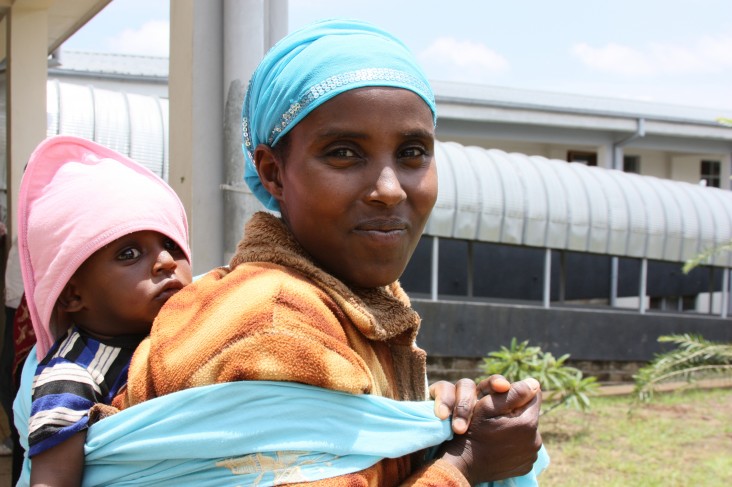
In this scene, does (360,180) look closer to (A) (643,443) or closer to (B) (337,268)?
(B) (337,268)

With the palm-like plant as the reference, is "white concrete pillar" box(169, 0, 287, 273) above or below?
above

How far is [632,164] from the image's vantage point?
22922mm

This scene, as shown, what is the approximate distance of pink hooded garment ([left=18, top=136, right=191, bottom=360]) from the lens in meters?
1.52

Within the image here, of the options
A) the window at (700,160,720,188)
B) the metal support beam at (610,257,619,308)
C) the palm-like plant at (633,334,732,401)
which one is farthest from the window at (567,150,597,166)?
the palm-like plant at (633,334,732,401)

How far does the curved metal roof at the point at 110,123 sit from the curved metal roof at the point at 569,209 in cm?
395

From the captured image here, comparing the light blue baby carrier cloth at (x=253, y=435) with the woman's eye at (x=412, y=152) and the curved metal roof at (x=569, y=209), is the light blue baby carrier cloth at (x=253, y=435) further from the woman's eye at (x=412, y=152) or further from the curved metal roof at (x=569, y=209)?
the curved metal roof at (x=569, y=209)

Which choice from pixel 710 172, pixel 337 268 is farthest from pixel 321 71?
pixel 710 172

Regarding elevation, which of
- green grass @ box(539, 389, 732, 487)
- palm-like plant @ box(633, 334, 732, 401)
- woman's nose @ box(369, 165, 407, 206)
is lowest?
green grass @ box(539, 389, 732, 487)

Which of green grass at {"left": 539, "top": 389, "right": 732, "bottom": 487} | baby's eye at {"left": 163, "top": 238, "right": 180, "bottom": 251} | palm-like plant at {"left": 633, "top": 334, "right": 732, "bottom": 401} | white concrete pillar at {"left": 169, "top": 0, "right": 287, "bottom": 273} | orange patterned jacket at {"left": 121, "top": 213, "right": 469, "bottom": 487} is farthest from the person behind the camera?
palm-like plant at {"left": 633, "top": 334, "right": 732, "bottom": 401}

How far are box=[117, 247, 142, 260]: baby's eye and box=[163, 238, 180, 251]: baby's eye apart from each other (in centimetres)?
7

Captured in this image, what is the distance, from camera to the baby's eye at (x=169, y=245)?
1.65 meters

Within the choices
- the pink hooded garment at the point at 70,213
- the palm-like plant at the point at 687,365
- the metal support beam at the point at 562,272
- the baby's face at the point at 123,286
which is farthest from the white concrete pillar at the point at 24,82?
the metal support beam at the point at 562,272

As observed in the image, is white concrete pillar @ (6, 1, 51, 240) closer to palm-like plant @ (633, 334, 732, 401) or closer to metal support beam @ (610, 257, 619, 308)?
palm-like plant @ (633, 334, 732, 401)

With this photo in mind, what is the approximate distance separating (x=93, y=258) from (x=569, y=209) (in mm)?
11830
